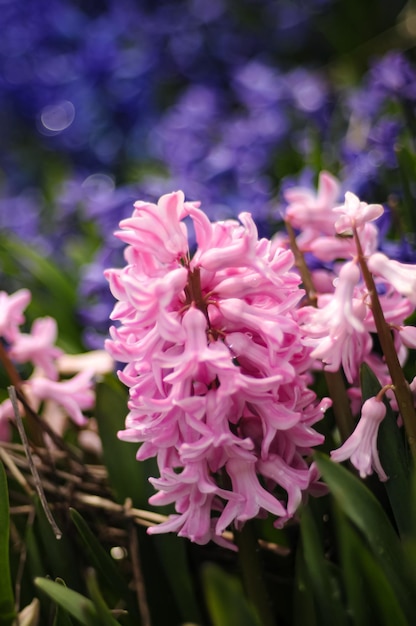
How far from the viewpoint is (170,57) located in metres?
2.43

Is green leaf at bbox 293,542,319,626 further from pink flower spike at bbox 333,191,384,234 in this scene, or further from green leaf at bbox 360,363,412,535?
pink flower spike at bbox 333,191,384,234

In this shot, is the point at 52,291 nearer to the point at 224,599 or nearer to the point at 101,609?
the point at 101,609

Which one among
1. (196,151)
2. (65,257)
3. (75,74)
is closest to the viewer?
(196,151)

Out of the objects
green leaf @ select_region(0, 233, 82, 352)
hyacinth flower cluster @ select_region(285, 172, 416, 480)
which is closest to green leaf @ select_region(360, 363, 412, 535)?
hyacinth flower cluster @ select_region(285, 172, 416, 480)

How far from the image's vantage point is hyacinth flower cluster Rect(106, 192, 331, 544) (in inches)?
23.8

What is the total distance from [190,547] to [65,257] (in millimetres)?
1096

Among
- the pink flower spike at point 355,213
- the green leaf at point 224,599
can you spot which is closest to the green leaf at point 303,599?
the green leaf at point 224,599

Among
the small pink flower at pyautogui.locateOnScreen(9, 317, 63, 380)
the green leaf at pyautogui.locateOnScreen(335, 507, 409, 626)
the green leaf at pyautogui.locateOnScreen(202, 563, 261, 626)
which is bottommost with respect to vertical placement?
the green leaf at pyautogui.locateOnScreen(335, 507, 409, 626)

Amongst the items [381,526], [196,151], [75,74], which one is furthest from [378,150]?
[75,74]

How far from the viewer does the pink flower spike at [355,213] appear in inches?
25.8

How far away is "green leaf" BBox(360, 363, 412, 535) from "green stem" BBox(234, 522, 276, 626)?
13cm

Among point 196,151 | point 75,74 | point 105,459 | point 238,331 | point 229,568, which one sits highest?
point 75,74

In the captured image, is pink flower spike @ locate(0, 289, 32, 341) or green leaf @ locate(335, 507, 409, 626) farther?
pink flower spike @ locate(0, 289, 32, 341)

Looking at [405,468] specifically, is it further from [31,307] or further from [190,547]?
[31,307]
